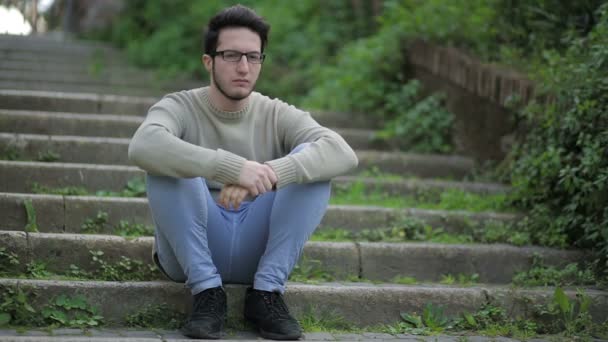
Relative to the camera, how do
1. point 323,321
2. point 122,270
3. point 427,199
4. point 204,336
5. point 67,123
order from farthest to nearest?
1. point 67,123
2. point 427,199
3. point 122,270
4. point 323,321
5. point 204,336

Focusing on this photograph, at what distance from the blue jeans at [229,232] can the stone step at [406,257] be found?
0.45m

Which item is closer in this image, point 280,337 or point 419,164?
point 280,337

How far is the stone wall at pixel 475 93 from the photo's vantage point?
17.8 ft

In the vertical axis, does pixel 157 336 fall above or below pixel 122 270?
below

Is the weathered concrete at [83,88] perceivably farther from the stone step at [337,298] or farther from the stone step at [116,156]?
the stone step at [337,298]

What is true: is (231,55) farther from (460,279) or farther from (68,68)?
(68,68)

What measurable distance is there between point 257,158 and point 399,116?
295 cm

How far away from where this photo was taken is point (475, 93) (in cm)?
583

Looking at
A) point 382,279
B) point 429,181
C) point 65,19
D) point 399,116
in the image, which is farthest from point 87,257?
point 65,19

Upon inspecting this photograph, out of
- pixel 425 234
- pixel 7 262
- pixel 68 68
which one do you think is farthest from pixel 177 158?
pixel 68 68

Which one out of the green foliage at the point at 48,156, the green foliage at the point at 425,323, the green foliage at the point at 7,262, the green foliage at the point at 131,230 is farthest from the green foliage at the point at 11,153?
the green foliage at the point at 425,323

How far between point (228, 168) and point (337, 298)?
88cm

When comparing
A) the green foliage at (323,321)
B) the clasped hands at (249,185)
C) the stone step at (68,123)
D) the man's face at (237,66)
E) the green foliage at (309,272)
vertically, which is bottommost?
the green foliage at (323,321)

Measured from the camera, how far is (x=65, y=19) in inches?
496
